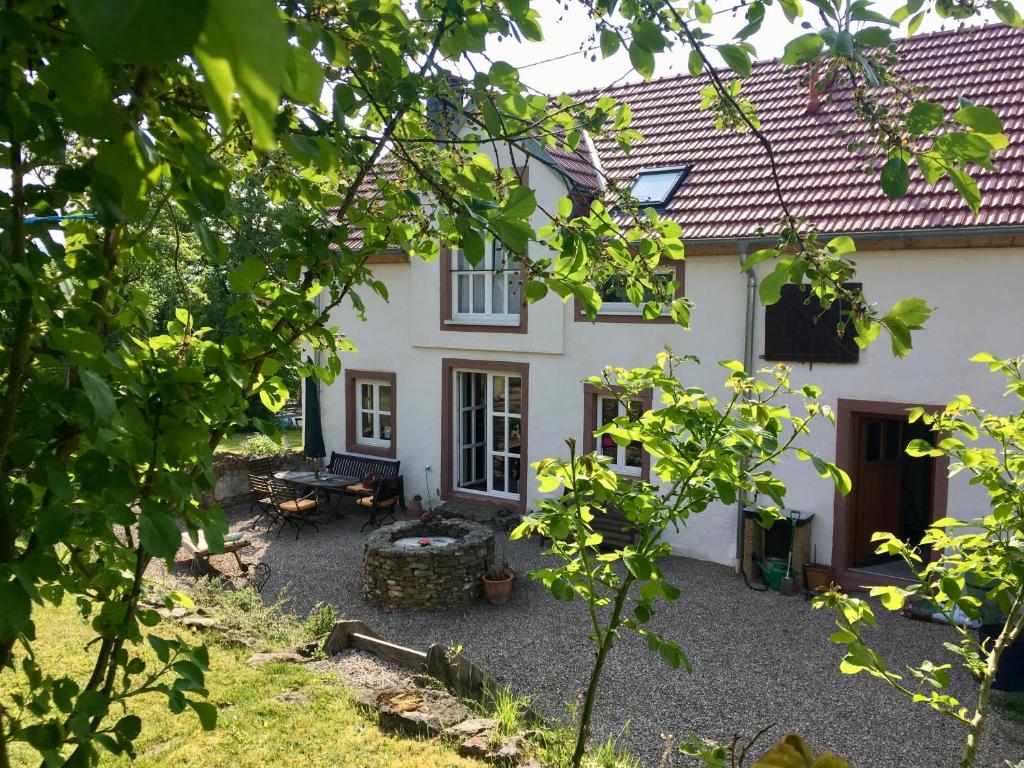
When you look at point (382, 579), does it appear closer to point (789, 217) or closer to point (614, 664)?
point (614, 664)

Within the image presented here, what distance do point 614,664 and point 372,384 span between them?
8.11m

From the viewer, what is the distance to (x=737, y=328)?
36.2ft

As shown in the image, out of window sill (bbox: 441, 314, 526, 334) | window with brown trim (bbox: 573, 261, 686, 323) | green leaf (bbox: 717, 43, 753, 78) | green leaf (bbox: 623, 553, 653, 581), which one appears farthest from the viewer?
window sill (bbox: 441, 314, 526, 334)

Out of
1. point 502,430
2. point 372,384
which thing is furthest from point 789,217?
point 372,384

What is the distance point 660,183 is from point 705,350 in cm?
278

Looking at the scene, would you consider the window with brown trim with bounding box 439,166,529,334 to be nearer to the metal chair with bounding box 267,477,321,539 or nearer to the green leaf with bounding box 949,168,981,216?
the metal chair with bounding box 267,477,321,539

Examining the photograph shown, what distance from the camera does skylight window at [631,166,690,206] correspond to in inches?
477

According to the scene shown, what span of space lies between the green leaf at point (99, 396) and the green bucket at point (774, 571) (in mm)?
10524

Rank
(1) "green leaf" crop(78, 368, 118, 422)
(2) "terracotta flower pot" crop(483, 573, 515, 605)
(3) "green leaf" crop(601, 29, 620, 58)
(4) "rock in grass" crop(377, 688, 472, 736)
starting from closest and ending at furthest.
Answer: (1) "green leaf" crop(78, 368, 118, 422) → (3) "green leaf" crop(601, 29, 620, 58) → (4) "rock in grass" crop(377, 688, 472, 736) → (2) "terracotta flower pot" crop(483, 573, 515, 605)

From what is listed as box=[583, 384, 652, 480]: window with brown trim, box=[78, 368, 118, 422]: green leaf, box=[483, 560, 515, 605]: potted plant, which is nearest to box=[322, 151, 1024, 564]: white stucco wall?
box=[583, 384, 652, 480]: window with brown trim

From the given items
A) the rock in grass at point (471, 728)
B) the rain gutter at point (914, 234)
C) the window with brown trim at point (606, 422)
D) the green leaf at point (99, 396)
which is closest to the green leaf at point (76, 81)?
the green leaf at point (99, 396)

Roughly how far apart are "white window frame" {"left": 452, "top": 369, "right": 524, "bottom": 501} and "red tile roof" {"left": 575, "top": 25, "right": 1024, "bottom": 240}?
3.93m

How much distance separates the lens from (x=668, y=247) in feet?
9.35

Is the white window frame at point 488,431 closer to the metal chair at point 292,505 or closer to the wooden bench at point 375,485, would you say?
the wooden bench at point 375,485
